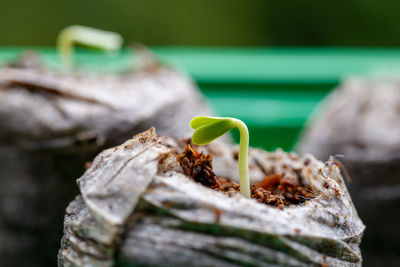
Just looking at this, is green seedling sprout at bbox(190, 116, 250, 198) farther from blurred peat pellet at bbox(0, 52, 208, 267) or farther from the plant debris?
blurred peat pellet at bbox(0, 52, 208, 267)

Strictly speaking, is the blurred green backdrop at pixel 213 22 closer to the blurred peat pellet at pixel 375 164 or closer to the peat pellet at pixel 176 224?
Result: the blurred peat pellet at pixel 375 164

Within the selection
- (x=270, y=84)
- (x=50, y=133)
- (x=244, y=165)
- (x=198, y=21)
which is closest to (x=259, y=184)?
(x=244, y=165)

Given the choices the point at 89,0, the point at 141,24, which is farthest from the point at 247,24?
the point at 89,0

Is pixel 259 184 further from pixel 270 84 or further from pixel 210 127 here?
pixel 270 84

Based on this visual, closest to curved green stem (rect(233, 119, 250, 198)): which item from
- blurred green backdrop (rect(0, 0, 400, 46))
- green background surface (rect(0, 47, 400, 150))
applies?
green background surface (rect(0, 47, 400, 150))

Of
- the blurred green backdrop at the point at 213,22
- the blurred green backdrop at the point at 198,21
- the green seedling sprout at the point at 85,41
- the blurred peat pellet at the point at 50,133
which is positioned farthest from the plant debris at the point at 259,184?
the blurred green backdrop at the point at 198,21

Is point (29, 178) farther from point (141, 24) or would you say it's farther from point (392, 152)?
point (141, 24)
